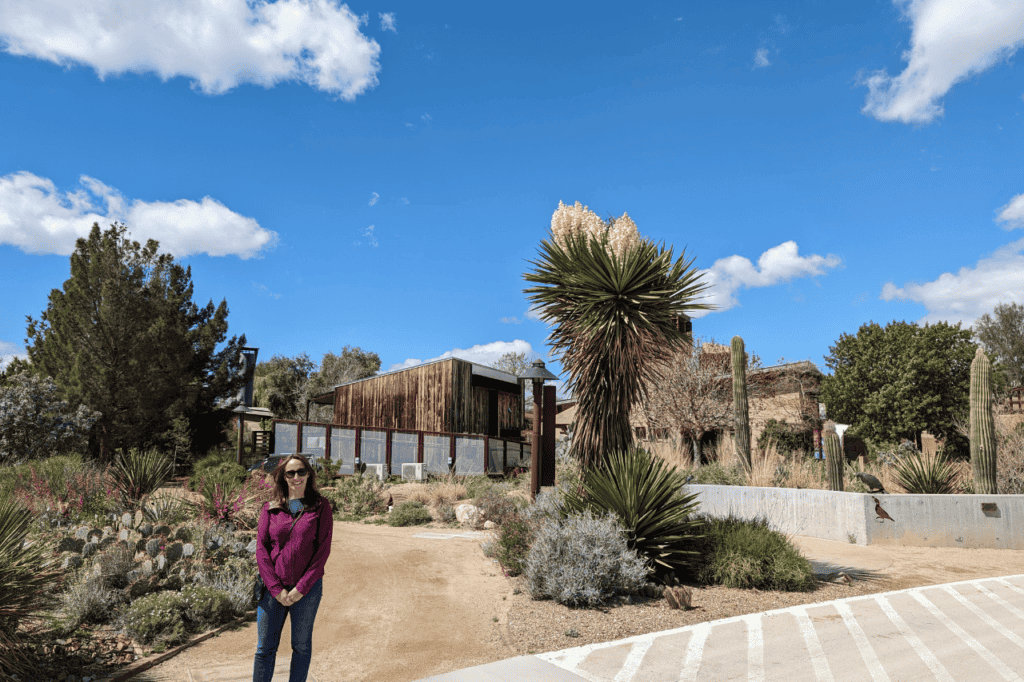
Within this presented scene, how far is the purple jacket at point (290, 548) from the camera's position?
161 inches

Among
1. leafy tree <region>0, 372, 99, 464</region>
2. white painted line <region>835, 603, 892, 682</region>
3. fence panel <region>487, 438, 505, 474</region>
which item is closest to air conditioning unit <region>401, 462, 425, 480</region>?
fence panel <region>487, 438, 505, 474</region>

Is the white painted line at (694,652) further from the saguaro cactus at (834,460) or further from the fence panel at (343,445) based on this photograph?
the fence panel at (343,445)

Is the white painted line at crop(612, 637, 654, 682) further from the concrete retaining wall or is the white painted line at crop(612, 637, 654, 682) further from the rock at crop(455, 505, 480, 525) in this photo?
the rock at crop(455, 505, 480, 525)

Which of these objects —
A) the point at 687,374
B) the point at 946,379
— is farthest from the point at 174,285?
the point at 946,379

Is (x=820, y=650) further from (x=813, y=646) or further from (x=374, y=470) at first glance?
(x=374, y=470)

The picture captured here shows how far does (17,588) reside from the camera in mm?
4715

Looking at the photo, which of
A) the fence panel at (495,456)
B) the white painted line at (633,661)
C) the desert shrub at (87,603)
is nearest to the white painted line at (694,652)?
the white painted line at (633,661)

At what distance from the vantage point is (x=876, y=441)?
2608cm

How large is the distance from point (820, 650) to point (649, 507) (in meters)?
2.62

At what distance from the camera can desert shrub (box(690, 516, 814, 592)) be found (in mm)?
7668

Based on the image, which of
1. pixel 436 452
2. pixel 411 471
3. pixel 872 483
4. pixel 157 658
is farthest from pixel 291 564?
pixel 436 452

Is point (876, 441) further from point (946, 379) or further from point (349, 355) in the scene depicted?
point (349, 355)

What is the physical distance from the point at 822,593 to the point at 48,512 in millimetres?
11695

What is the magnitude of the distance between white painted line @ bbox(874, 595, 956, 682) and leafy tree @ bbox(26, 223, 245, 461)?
2691cm
